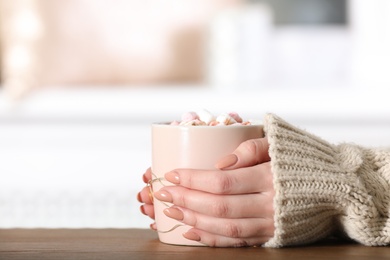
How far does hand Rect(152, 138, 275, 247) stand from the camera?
729 millimetres

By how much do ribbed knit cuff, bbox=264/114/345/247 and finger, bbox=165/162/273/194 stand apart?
2 centimetres

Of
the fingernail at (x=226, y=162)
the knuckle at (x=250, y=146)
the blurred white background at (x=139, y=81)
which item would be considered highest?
the knuckle at (x=250, y=146)

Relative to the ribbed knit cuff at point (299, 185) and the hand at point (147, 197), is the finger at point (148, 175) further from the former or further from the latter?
the ribbed knit cuff at point (299, 185)

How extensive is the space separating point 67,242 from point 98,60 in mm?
1921

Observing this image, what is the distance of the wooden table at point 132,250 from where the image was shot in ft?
2.28

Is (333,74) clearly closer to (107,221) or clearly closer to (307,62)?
(307,62)

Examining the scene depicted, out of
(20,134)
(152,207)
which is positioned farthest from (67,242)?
(20,134)

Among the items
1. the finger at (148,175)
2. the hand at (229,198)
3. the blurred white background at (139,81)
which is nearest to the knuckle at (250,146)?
the hand at (229,198)

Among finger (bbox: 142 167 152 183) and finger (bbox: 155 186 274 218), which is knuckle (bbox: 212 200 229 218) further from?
finger (bbox: 142 167 152 183)

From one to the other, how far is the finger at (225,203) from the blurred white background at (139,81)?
1.43 metres

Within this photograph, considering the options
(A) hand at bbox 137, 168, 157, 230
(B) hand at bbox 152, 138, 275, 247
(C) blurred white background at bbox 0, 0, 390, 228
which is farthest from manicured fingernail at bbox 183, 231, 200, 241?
(C) blurred white background at bbox 0, 0, 390, 228

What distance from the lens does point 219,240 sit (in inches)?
29.1

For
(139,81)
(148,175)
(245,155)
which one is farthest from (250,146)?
(139,81)

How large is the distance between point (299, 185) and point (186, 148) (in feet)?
0.37
